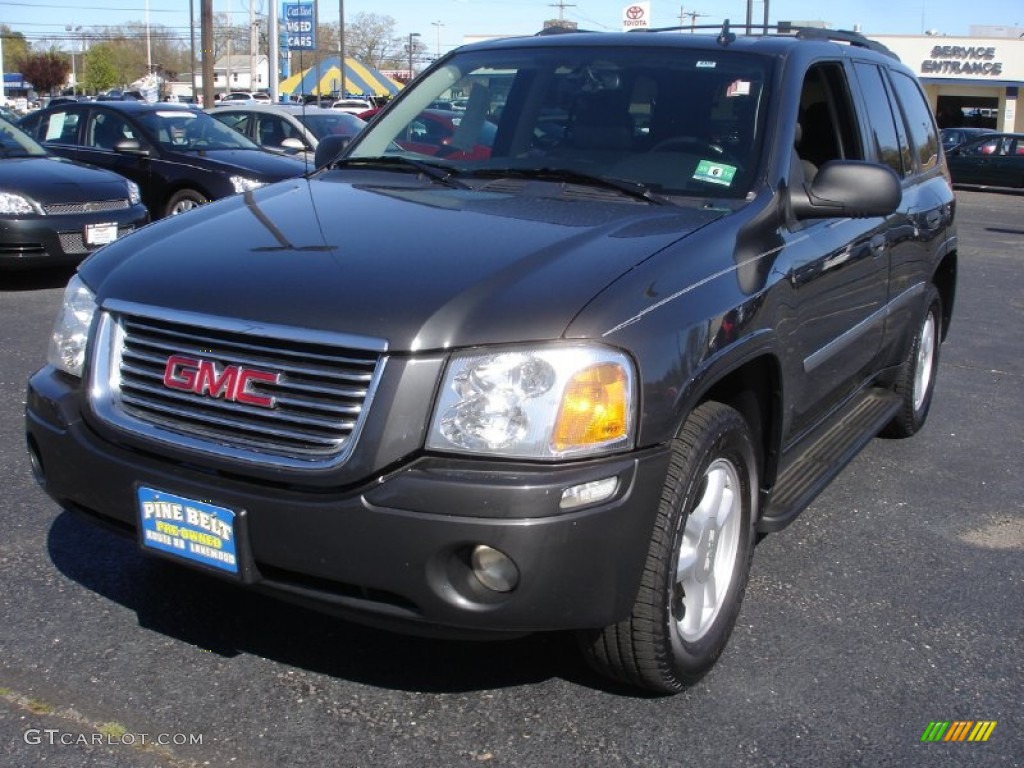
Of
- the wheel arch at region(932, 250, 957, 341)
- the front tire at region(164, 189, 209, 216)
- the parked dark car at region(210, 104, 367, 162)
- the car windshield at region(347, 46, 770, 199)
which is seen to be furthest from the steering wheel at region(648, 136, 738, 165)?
the parked dark car at region(210, 104, 367, 162)

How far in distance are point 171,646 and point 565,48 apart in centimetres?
265

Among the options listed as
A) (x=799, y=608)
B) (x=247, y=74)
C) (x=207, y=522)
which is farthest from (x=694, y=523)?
(x=247, y=74)

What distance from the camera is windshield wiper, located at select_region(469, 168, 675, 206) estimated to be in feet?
12.1

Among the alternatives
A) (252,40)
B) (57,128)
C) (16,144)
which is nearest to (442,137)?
(16,144)

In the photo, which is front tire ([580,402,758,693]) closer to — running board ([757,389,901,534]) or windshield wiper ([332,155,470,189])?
running board ([757,389,901,534])

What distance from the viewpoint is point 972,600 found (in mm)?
3955

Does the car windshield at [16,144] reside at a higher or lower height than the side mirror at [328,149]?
lower

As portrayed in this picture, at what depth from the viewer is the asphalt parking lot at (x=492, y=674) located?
2.93m

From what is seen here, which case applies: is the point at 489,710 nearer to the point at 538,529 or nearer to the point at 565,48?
the point at 538,529

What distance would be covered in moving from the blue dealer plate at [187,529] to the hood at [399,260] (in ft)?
1.58

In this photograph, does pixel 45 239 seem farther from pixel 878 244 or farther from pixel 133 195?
pixel 878 244

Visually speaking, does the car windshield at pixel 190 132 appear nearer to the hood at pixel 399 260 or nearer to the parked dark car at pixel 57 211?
the parked dark car at pixel 57 211
